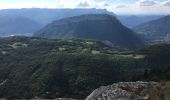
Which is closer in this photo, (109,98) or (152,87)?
(109,98)

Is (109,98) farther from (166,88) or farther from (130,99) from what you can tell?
(166,88)

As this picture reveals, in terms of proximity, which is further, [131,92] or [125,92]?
[131,92]

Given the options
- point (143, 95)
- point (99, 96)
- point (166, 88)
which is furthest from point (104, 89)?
point (166, 88)

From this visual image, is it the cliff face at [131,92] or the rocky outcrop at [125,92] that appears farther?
the rocky outcrop at [125,92]

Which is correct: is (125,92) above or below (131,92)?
above

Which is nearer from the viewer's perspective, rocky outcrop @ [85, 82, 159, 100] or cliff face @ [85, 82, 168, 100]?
cliff face @ [85, 82, 168, 100]
